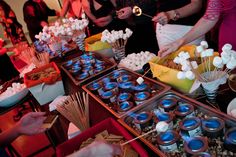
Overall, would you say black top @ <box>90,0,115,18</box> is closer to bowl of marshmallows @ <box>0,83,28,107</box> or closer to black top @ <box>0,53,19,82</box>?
bowl of marshmallows @ <box>0,83,28,107</box>

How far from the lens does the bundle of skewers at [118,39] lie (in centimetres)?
192

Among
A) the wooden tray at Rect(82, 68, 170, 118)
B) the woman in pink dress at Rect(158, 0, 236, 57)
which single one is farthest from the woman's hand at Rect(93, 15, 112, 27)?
the woman in pink dress at Rect(158, 0, 236, 57)

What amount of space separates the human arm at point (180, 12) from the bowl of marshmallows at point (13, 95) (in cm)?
120

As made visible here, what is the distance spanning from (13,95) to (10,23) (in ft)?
12.7

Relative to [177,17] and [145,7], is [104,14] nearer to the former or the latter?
[145,7]

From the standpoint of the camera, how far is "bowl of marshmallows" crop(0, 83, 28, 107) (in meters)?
1.93

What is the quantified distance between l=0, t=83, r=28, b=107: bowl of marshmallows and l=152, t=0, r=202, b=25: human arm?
120 centimetres

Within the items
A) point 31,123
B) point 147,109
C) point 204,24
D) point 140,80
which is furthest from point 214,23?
point 31,123

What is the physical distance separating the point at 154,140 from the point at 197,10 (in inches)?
45.3

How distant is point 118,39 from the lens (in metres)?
1.96

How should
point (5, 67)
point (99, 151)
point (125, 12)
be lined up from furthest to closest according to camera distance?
1. point (5, 67)
2. point (125, 12)
3. point (99, 151)

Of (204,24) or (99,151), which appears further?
(204,24)

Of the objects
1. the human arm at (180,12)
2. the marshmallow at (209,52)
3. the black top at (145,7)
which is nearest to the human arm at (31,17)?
the black top at (145,7)

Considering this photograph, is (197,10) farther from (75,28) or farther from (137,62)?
(75,28)
